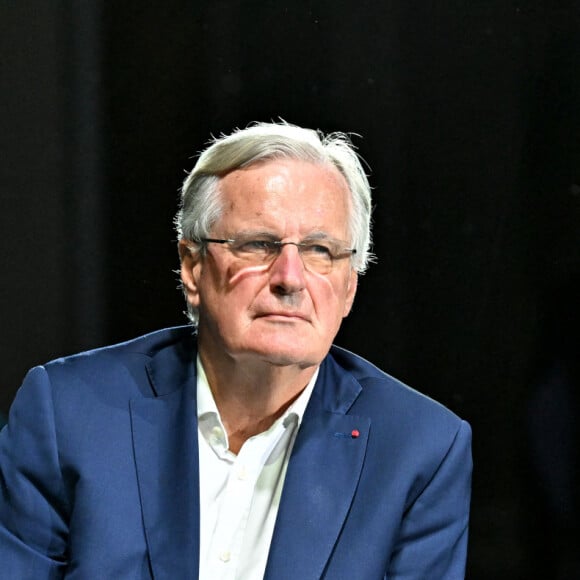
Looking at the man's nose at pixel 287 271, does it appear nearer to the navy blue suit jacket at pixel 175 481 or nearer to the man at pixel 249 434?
the man at pixel 249 434

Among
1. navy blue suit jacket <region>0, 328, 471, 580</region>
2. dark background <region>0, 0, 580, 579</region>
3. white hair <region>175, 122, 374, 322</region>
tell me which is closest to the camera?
navy blue suit jacket <region>0, 328, 471, 580</region>

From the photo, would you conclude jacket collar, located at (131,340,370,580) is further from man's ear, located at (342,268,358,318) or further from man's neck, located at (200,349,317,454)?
man's ear, located at (342,268,358,318)

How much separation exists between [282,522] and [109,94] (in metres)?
1.19

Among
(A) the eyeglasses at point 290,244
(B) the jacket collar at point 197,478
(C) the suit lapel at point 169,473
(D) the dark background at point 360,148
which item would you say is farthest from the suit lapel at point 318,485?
(D) the dark background at point 360,148

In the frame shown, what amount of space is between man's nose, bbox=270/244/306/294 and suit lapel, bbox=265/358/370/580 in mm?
313

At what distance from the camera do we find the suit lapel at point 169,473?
1.82 meters

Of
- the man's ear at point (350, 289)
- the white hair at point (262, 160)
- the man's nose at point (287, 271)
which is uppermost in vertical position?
the white hair at point (262, 160)

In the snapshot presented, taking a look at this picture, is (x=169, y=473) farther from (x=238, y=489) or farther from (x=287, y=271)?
(x=287, y=271)

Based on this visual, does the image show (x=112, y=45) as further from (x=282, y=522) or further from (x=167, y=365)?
(x=282, y=522)

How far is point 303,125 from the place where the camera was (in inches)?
95.2

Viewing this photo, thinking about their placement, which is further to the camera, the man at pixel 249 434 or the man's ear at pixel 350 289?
the man's ear at pixel 350 289

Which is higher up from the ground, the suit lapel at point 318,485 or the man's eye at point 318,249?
the man's eye at point 318,249


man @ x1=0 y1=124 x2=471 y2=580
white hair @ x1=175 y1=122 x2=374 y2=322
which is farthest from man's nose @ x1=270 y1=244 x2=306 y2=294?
white hair @ x1=175 y1=122 x2=374 y2=322

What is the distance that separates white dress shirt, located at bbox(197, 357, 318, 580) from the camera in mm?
1936
